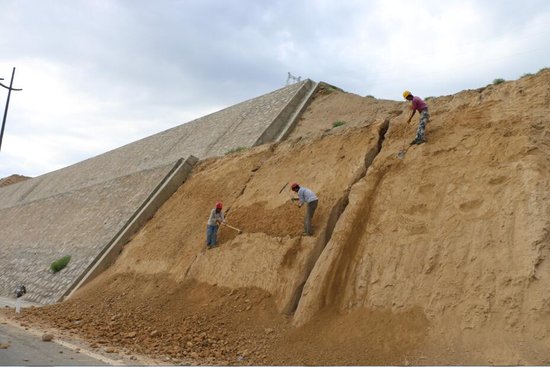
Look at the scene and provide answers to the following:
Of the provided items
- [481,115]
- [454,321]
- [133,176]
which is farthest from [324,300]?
[133,176]

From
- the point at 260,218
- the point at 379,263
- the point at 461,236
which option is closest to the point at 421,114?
the point at 461,236

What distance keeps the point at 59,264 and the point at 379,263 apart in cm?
1071

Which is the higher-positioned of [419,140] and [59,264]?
[419,140]

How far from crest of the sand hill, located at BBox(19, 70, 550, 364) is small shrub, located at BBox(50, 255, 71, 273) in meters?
2.78

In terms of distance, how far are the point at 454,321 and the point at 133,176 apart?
14159 millimetres

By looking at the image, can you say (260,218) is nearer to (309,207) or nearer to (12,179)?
(309,207)

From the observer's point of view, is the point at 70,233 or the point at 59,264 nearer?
the point at 59,264

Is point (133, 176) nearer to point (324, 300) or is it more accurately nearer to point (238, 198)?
point (238, 198)

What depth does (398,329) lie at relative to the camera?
19.9ft

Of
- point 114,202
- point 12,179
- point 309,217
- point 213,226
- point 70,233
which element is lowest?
point 70,233

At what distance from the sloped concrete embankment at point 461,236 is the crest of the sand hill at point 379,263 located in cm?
2

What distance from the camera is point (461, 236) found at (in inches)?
257

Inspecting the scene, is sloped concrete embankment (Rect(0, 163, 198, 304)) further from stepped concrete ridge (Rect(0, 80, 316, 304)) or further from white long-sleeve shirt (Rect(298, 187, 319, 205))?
white long-sleeve shirt (Rect(298, 187, 319, 205))

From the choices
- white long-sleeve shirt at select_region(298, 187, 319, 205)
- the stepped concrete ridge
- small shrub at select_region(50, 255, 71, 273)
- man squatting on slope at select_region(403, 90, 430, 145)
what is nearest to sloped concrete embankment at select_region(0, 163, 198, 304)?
the stepped concrete ridge
